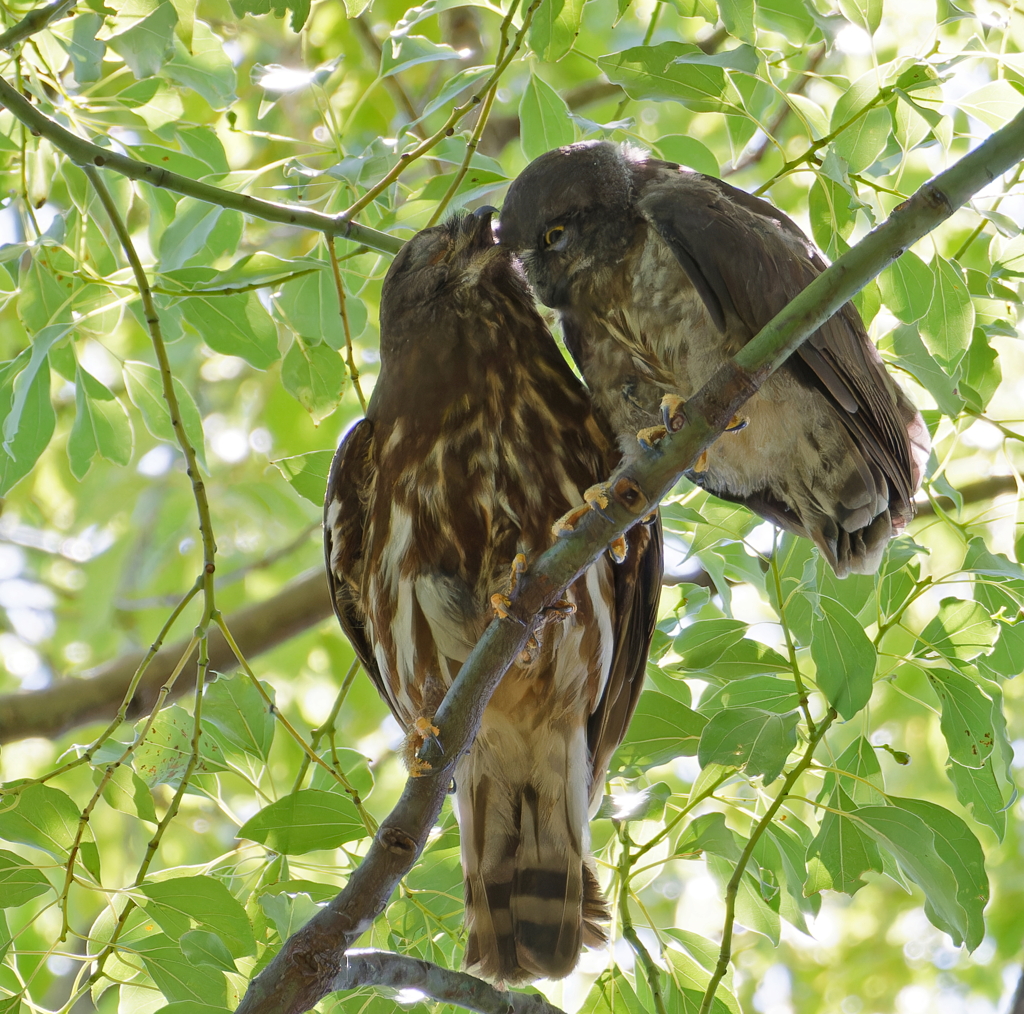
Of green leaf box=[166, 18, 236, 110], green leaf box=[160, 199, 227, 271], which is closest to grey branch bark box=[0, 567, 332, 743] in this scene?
green leaf box=[160, 199, 227, 271]

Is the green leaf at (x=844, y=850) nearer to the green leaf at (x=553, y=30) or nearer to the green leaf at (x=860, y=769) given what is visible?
the green leaf at (x=860, y=769)

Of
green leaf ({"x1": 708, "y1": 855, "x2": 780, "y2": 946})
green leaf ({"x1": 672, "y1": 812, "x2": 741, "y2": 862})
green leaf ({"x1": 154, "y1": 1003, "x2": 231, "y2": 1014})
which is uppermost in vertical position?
green leaf ({"x1": 672, "y1": 812, "x2": 741, "y2": 862})

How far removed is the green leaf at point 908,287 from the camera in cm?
222

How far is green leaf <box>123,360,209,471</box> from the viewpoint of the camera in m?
2.78

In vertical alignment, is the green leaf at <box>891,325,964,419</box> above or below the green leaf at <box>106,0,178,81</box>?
below

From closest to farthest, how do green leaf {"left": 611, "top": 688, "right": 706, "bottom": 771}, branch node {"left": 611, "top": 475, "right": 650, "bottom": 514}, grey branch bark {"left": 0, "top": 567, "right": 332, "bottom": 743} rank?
branch node {"left": 611, "top": 475, "right": 650, "bottom": 514}
green leaf {"left": 611, "top": 688, "right": 706, "bottom": 771}
grey branch bark {"left": 0, "top": 567, "right": 332, "bottom": 743}

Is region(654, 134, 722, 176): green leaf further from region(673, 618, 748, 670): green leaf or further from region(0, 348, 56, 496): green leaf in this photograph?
region(0, 348, 56, 496): green leaf

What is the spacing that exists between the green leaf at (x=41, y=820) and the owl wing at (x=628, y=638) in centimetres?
119

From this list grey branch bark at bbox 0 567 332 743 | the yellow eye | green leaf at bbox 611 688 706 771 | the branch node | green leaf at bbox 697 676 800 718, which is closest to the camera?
the branch node

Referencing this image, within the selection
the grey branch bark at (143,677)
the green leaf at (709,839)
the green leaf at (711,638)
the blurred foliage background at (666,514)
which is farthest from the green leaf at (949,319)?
the grey branch bark at (143,677)

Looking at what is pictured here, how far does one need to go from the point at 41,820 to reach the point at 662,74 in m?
1.80

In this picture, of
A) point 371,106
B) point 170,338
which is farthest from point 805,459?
point 371,106

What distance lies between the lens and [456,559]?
268 centimetres

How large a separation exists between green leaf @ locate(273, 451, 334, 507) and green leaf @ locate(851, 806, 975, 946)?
4.57 ft
